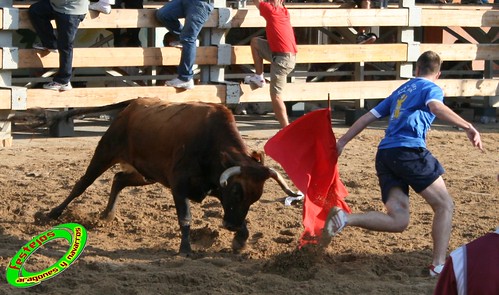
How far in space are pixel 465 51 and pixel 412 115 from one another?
29.4 feet

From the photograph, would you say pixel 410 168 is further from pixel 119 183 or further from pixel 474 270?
pixel 474 270

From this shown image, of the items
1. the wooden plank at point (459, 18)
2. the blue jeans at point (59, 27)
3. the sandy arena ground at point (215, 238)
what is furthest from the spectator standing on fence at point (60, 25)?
the wooden plank at point (459, 18)

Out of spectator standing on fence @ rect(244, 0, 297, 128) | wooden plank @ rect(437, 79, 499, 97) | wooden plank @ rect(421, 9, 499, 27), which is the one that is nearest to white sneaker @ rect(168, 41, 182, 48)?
spectator standing on fence @ rect(244, 0, 297, 128)

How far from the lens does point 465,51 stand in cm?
1554

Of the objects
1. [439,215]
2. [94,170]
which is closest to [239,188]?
[439,215]

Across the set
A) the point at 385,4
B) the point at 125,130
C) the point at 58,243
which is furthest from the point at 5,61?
the point at 385,4

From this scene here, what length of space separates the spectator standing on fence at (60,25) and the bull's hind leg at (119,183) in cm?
353

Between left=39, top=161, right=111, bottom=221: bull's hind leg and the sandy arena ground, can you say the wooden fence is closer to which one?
the sandy arena ground

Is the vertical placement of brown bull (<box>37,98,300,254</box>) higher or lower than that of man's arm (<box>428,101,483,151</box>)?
lower

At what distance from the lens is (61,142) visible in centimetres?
1274

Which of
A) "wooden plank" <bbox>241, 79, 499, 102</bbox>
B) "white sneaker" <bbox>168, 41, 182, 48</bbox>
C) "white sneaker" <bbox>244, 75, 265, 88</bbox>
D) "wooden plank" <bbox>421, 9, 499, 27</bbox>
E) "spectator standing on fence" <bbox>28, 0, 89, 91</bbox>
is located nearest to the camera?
"spectator standing on fence" <bbox>28, 0, 89, 91</bbox>

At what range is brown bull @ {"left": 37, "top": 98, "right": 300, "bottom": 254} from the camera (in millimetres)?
7492

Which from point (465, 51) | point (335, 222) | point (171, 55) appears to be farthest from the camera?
point (465, 51)

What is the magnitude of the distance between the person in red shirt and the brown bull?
417 centimetres
